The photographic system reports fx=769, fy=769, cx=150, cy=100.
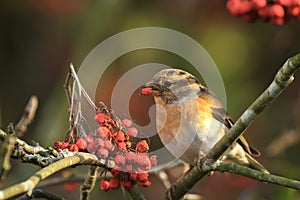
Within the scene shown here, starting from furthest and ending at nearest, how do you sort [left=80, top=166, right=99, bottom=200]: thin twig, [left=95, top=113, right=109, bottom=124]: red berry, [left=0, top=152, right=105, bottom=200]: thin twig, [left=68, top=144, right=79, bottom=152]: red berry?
[left=80, top=166, right=99, bottom=200]: thin twig, [left=95, top=113, right=109, bottom=124]: red berry, [left=68, top=144, right=79, bottom=152]: red berry, [left=0, top=152, right=105, bottom=200]: thin twig

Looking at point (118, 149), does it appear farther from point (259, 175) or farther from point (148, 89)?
point (148, 89)

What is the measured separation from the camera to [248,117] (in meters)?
3.19

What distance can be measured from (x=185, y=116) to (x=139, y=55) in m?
2.13

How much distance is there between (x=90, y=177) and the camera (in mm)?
3268

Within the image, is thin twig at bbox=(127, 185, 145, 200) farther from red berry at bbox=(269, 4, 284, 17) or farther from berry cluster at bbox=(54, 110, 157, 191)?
red berry at bbox=(269, 4, 284, 17)

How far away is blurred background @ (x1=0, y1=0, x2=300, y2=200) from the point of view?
582cm

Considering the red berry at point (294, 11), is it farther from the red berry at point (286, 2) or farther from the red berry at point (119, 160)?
the red berry at point (119, 160)

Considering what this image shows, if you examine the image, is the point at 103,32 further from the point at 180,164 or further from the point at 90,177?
the point at 90,177

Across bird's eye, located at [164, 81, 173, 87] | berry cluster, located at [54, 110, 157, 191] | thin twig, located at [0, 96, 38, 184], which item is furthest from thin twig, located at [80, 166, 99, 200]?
bird's eye, located at [164, 81, 173, 87]

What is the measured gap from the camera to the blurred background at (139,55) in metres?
5.82

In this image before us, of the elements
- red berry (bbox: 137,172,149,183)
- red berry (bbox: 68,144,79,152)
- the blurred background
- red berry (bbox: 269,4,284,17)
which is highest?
the blurred background

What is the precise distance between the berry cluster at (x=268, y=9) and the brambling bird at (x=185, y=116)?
53 centimetres

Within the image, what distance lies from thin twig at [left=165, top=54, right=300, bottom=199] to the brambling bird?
1.90ft

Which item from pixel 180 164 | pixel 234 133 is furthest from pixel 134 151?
pixel 180 164
